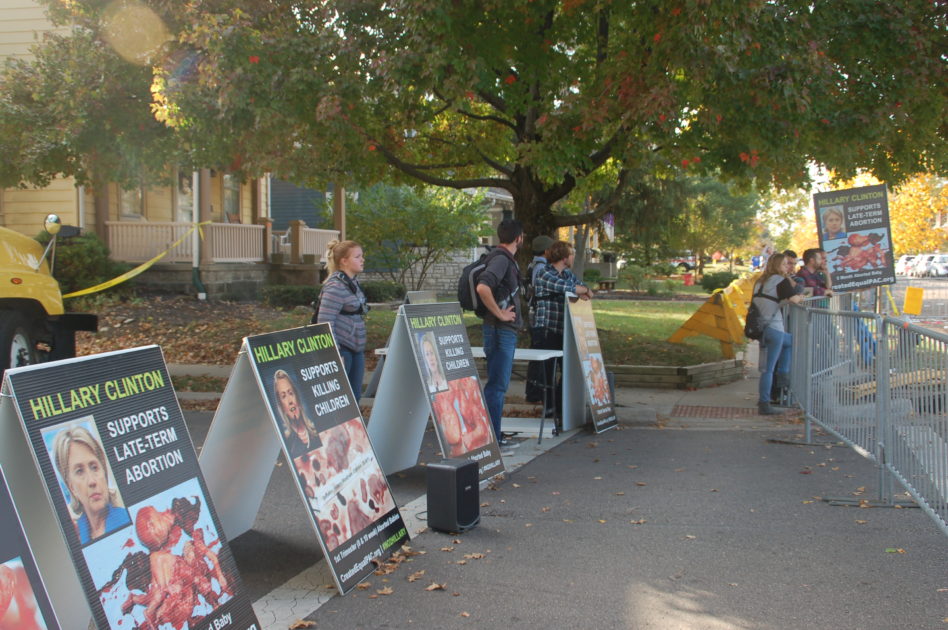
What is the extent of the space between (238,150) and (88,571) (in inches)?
402

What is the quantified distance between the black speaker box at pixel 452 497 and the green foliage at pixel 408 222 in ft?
64.7

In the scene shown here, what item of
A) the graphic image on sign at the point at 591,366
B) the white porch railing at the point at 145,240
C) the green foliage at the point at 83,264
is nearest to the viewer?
the graphic image on sign at the point at 591,366

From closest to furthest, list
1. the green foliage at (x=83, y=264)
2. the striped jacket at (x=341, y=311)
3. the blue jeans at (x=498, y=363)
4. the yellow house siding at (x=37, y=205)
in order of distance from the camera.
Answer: the striped jacket at (x=341, y=311) → the blue jeans at (x=498, y=363) → the green foliage at (x=83, y=264) → the yellow house siding at (x=37, y=205)

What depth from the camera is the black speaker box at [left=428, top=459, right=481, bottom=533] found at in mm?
5887

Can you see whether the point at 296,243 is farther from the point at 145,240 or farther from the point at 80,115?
the point at 80,115

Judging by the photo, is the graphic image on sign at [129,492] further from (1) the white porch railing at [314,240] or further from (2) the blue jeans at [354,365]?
(1) the white porch railing at [314,240]

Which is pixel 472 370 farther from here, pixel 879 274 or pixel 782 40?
pixel 879 274

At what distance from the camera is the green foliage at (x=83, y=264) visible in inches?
741

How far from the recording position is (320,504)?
A: 4.88 m

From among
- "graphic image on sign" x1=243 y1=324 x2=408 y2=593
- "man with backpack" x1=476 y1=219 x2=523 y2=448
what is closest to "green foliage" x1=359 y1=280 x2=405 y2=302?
"man with backpack" x1=476 y1=219 x2=523 y2=448

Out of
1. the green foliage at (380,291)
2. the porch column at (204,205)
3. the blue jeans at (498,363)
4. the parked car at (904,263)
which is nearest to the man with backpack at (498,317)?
the blue jeans at (498,363)

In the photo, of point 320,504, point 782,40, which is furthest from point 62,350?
point 782,40

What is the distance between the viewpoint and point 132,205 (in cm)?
2264

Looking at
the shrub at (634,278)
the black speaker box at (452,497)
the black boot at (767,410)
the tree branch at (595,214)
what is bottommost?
the black boot at (767,410)
